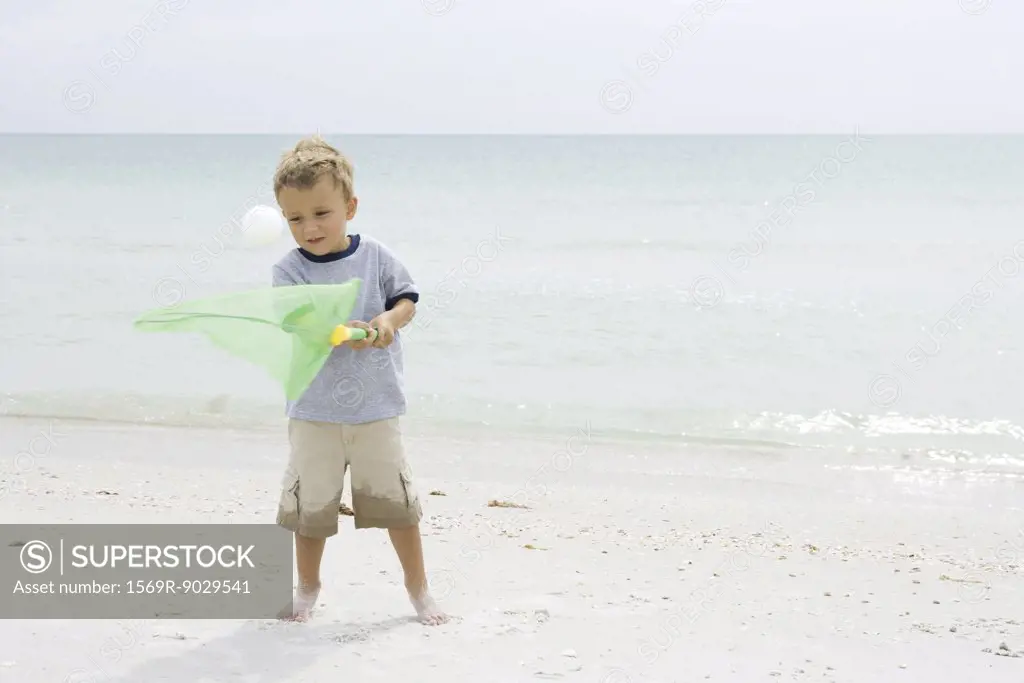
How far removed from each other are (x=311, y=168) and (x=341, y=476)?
3.05 ft

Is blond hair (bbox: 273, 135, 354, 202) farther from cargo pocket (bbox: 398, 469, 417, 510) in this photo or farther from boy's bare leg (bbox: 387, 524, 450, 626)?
boy's bare leg (bbox: 387, 524, 450, 626)

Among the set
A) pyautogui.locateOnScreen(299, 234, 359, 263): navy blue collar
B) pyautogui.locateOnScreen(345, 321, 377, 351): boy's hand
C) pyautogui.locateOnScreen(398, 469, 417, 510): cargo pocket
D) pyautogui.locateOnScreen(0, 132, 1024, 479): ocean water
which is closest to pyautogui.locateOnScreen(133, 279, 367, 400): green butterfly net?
pyautogui.locateOnScreen(345, 321, 377, 351): boy's hand

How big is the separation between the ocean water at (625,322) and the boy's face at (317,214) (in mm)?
4226

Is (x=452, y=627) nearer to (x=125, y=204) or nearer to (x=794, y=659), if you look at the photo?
(x=794, y=659)

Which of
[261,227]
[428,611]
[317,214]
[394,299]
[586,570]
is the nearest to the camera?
[317,214]

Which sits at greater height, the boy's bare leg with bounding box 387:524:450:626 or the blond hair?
the blond hair

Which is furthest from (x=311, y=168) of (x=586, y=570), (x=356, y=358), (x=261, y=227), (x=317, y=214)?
(x=586, y=570)

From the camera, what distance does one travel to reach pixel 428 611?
340 centimetres

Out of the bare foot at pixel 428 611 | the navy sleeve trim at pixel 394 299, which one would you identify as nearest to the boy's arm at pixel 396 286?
the navy sleeve trim at pixel 394 299

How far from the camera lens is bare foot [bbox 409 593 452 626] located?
3.39 m

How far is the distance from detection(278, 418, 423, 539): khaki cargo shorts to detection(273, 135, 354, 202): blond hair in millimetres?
698

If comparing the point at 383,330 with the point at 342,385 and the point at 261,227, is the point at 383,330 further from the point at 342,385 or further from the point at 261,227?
the point at 261,227

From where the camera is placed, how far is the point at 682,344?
32.5 feet

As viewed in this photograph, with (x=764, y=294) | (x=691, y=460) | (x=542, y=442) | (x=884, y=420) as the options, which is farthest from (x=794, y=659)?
(x=764, y=294)
